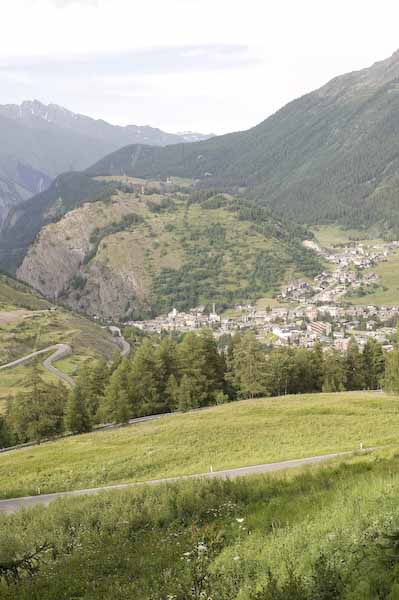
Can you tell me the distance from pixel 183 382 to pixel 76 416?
13.6m

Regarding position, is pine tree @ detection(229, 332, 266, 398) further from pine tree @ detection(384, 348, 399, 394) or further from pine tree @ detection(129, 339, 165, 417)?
pine tree @ detection(384, 348, 399, 394)

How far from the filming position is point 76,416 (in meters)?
61.2

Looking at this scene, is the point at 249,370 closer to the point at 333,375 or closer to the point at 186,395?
the point at 186,395

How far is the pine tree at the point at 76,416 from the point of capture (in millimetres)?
60906

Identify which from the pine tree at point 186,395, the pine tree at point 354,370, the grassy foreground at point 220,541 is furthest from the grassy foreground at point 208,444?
the pine tree at point 354,370

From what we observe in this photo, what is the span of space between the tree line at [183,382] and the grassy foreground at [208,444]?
1310cm

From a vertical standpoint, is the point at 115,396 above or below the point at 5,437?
above

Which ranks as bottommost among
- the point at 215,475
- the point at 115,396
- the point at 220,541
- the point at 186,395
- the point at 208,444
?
the point at 186,395

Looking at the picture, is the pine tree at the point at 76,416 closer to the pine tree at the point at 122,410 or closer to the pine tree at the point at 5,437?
Answer: the pine tree at the point at 122,410

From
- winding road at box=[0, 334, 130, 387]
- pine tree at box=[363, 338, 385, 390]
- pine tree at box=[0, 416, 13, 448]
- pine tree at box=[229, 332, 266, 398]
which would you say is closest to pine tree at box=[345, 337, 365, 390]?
pine tree at box=[363, 338, 385, 390]

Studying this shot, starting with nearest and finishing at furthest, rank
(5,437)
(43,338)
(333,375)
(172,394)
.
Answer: (172,394) < (5,437) < (333,375) < (43,338)

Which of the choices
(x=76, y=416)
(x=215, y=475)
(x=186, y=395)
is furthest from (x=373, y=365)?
(x=215, y=475)

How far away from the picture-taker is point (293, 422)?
4144 centimetres

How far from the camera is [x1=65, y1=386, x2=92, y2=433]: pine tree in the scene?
60.9m
